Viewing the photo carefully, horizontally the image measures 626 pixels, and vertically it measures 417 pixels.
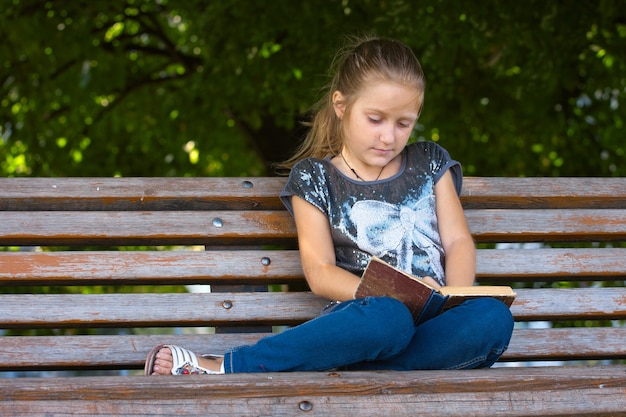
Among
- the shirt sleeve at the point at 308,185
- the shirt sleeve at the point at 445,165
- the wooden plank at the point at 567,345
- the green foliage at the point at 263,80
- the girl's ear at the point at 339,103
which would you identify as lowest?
the wooden plank at the point at 567,345

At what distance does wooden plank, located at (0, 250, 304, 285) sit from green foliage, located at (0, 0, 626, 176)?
251 centimetres

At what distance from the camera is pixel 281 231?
3400 millimetres

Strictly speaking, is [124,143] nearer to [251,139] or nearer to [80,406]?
[251,139]

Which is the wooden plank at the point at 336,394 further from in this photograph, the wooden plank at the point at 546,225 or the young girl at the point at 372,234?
the wooden plank at the point at 546,225

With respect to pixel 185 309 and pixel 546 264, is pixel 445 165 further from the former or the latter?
pixel 185 309

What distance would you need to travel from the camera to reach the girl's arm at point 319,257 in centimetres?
302

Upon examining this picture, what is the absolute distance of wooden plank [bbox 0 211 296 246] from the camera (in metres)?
3.29

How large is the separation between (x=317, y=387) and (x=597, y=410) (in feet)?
2.31

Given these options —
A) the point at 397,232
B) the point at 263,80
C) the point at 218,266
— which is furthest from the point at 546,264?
the point at 263,80

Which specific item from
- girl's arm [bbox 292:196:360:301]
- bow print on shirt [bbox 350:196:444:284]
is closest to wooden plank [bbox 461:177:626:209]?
bow print on shirt [bbox 350:196:444:284]

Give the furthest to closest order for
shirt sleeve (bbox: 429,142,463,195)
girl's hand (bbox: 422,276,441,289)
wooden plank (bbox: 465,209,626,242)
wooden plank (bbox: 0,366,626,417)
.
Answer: wooden plank (bbox: 465,209,626,242)
shirt sleeve (bbox: 429,142,463,195)
girl's hand (bbox: 422,276,441,289)
wooden plank (bbox: 0,366,626,417)

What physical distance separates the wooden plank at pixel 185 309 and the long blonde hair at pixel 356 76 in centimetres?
57

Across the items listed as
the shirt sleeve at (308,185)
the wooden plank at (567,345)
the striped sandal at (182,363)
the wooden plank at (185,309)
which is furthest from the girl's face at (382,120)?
the striped sandal at (182,363)

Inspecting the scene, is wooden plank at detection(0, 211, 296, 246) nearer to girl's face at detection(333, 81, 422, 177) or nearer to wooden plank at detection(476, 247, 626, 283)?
girl's face at detection(333, 81, 422, 177)
